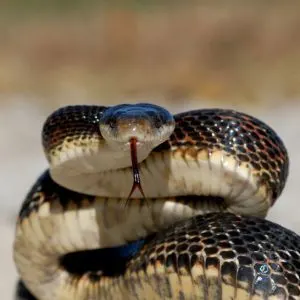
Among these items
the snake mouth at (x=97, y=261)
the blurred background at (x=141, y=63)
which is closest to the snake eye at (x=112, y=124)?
the snake mouth at (x=97, y=261)

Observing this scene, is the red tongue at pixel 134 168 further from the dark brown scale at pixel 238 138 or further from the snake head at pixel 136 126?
the dark brown scale at pixel 238 138

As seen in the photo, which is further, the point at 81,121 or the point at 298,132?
the point at 298,132

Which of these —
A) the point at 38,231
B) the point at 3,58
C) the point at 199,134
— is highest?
the point at 199,134

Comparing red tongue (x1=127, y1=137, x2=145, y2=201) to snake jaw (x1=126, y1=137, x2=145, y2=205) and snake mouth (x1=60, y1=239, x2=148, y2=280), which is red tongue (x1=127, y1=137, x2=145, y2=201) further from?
snake mouth (x1=60, y1=239, x2=148, y2=280)

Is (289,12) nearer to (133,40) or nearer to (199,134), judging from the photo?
(133,40)

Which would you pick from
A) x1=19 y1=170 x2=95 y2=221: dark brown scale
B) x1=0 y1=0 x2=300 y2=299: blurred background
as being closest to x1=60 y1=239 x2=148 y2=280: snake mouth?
x1=19 y1=170 x2=95 y2=221: dark brown scale

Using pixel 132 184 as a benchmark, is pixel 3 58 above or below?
below

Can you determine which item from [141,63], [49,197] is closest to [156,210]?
[49,197]

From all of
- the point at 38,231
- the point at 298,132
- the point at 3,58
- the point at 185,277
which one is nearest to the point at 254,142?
the point at 185,277
